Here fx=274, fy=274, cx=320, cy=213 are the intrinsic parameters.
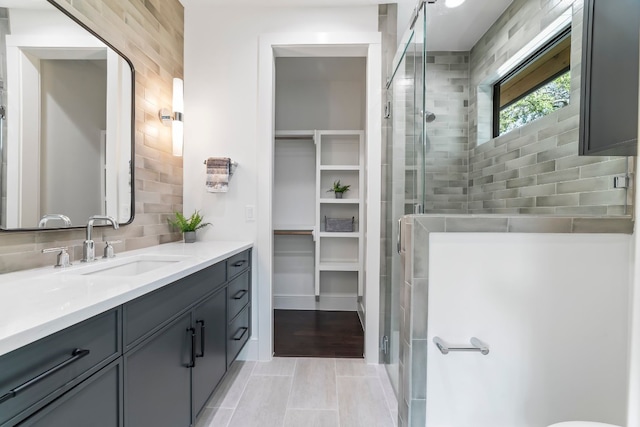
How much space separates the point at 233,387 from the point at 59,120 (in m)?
1.82

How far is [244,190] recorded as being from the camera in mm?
2240

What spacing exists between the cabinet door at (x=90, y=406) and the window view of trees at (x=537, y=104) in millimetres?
2472

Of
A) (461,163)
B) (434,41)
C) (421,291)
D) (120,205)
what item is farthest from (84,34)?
(461,163)

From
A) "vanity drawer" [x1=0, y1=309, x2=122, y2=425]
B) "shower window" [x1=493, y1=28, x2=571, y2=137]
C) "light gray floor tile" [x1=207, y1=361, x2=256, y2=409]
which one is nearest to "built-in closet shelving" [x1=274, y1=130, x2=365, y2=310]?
"light gray floor tile" [x1=207, y1=361, x2=256, y2=409]

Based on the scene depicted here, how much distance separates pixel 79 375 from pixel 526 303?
1.62 m

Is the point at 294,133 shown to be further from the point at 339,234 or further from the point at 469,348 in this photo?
the point at 469,348

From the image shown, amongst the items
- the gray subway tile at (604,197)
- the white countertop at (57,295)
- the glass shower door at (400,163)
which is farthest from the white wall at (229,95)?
the gray subway tile at (604,197)

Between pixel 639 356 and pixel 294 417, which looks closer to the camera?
pixel 639 356

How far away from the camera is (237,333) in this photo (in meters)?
1.90

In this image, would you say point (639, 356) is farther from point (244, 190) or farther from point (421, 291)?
point (244, 190)

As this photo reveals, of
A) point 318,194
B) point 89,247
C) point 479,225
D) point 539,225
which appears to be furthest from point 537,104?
point 89,247

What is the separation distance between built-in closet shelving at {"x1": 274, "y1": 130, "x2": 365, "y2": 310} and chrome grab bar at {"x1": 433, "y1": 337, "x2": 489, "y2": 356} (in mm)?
1827

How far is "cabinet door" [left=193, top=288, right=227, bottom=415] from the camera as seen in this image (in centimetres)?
135

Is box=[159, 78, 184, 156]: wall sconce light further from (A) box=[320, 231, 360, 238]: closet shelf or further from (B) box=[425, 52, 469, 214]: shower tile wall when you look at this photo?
(B) box=[425, 52, 469, 214]: shower tile wall
